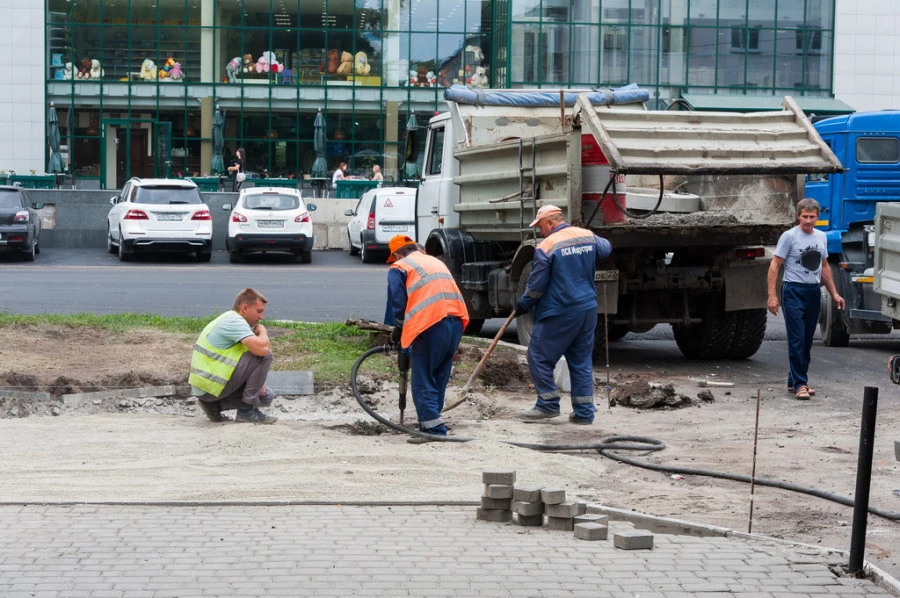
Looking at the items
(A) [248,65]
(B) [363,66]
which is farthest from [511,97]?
(A) [248,65]

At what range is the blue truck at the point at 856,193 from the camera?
14773 millimetres

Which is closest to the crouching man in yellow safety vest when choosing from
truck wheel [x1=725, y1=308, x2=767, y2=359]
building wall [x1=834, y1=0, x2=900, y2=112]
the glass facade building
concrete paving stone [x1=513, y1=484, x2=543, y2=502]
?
concrete paving stone [x1=513, y1=484, x2=543, y2=502]

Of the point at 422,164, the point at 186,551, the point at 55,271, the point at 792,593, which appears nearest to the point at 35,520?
the point at 186,551

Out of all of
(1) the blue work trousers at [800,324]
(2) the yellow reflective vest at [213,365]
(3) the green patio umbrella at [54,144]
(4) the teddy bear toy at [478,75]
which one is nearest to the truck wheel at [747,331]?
(1) the blue work trousers at [800,324]

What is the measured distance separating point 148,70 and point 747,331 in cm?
3507

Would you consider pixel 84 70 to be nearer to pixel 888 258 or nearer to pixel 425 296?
pixel 425 296

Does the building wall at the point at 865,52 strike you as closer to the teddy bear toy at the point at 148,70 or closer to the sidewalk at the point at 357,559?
the teddy bear toy at the point at 148,70

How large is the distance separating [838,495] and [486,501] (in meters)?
2.11

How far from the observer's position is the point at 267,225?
28656mm

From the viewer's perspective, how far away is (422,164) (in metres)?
16.3

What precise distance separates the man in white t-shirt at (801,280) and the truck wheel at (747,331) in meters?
2.04

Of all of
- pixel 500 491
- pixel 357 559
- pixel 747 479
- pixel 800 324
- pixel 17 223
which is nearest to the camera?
pixel 357 559

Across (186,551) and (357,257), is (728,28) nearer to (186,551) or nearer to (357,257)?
(357,257)

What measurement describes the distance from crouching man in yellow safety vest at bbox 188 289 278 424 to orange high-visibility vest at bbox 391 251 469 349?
3.80 ft
